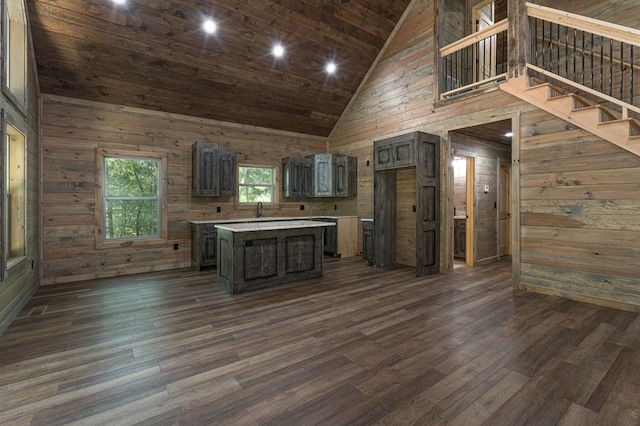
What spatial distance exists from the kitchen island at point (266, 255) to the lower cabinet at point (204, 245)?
1.13 metres

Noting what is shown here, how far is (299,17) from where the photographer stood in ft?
16.0

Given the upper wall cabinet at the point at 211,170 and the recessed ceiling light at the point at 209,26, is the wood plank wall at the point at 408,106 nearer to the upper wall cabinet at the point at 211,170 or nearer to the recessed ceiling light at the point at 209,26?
the upper wall cabinet at the point at 211,170

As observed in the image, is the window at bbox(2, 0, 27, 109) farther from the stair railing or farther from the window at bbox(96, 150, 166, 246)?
the stair railing

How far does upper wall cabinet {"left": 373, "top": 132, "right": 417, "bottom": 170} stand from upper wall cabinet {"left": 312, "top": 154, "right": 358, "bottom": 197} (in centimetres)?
131

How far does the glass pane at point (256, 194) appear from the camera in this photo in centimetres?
650

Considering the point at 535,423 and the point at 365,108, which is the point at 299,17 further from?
the point at 535,423

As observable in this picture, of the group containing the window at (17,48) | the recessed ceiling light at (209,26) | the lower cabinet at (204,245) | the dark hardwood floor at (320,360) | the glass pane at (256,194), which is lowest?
the dark hardwood floor at (320,360)

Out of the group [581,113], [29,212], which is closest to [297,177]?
[29,212]

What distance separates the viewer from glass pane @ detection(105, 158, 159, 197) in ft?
16.9

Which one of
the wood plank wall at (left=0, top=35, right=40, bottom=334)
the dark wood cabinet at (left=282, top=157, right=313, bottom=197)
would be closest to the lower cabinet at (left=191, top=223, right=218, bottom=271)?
the dark wood cabinet at (left=282, top=157, right=313, bottom=197)

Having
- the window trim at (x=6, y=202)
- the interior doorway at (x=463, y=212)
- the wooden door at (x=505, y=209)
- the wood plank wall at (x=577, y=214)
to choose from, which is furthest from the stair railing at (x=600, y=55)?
the window trim at (x=6, y=202)

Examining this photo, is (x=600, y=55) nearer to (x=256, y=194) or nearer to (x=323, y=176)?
→ (x=323, y=176)

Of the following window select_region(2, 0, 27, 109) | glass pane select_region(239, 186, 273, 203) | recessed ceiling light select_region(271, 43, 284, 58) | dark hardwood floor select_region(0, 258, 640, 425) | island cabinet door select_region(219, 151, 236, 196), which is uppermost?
recessed ceiling light select_region(271, 43, 284, 58)

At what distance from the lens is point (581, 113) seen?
3465 millimetres
